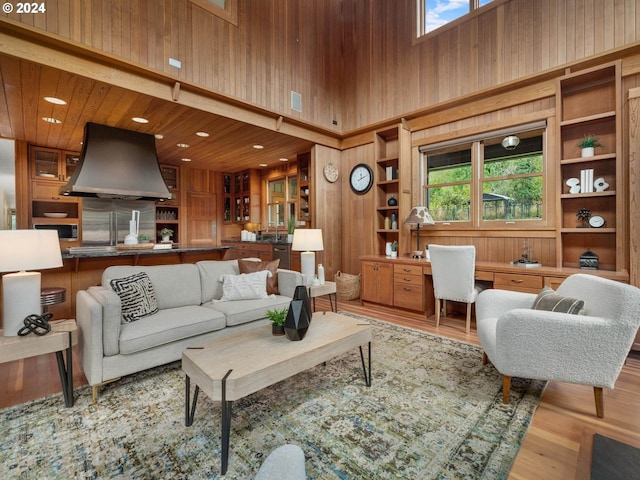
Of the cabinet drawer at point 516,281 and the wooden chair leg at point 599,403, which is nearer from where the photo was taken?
the wooden chair leg at point 599,403

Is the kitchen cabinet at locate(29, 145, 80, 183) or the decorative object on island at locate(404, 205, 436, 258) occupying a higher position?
the kitchen cabinet at locate(29, 145, 80, 183)

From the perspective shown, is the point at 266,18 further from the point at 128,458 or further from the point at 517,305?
the point at 128,458

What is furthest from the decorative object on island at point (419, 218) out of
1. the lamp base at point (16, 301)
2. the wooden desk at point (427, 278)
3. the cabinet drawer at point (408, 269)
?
the lamp base at point (16, 301)

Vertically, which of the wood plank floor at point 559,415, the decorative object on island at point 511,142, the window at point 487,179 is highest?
the decorative object on island at point 511,142

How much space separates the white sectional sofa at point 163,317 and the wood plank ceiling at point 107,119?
1970 millimetres

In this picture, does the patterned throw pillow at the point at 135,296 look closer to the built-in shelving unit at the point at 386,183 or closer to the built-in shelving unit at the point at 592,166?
the built-in shelving unit at the point at 386,183

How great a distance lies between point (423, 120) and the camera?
462 cm

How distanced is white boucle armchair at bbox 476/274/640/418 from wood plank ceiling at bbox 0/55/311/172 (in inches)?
155

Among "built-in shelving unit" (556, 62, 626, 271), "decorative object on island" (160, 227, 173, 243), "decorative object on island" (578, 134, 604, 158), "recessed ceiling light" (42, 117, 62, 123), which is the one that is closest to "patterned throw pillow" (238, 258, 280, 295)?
"decorative object on island" (160, 227, 173, 243)

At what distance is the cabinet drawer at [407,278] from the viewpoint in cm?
398

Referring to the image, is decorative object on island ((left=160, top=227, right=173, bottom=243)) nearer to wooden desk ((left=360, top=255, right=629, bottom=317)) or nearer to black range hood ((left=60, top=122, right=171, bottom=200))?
black range hood ((left=60, top=122, right=171, bottom=200))

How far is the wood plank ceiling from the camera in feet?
10.1

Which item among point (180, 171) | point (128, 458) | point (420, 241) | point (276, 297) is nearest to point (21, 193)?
point (180, 171)

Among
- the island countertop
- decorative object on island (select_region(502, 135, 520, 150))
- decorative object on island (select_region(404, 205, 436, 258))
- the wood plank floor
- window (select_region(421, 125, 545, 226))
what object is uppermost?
decorative object on island (select_region(502, 135, 520, 150))
